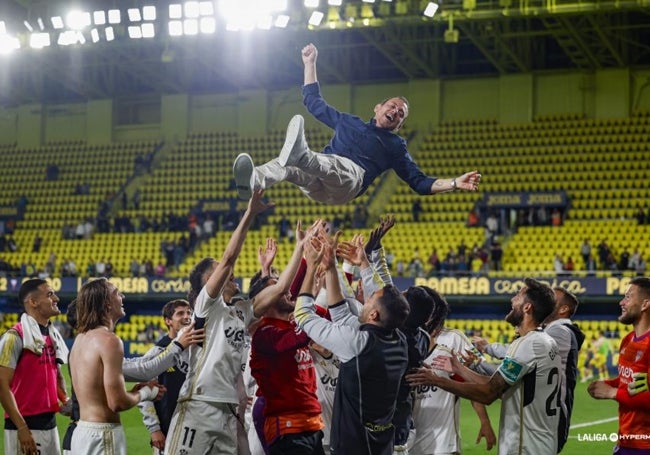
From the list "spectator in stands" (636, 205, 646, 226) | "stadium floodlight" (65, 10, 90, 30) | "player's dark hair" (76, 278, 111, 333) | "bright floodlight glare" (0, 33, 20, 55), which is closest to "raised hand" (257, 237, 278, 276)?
"player's dark hair" (76, 278, 111, 333)

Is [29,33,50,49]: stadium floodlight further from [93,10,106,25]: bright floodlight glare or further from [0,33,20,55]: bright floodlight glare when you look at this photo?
[93,10,106,25]: bright floodlight glare

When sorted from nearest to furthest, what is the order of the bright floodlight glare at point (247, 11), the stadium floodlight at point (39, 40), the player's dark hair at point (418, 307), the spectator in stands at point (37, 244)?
the player's dark hair at point (418, 307) → the bright floodlight glare at point (247, 11) → the stadium floodlight at point (39, 40) → the spectator in stands at point (37, 244)

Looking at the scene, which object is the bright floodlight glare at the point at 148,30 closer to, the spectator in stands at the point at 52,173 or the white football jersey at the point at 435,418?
the spectator in stands at the point at 52,173

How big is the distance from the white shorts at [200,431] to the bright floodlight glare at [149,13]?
2713 centimetres

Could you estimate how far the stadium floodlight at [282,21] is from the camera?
1177 inches

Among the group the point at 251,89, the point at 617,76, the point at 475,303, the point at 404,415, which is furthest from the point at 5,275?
the point at 404,415

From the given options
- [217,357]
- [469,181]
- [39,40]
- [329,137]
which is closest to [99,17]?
[39,40]

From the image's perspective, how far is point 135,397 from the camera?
6203 millimetres

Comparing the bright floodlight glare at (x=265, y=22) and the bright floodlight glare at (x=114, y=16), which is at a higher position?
the bright floodlight glare at (x=114, y=16)

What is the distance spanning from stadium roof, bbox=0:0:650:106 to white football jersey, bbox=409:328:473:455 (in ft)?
67.8

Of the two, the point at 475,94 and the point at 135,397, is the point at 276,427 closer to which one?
the point at 135,397

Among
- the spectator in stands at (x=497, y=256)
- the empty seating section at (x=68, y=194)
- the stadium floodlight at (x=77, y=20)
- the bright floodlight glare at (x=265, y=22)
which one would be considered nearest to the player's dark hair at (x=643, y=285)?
the spectator in stands at (x=497, y=256)

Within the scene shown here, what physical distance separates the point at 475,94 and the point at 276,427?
2927cm

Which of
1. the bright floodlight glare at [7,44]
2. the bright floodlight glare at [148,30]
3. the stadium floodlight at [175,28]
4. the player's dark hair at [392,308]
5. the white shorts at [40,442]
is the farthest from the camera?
the bright floodlight glare at [7,44]
